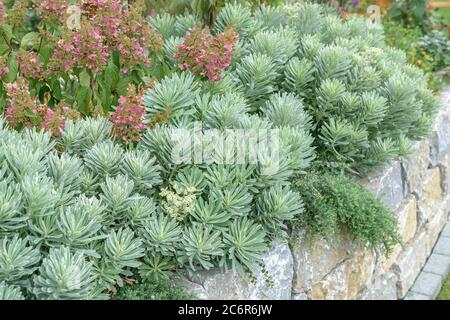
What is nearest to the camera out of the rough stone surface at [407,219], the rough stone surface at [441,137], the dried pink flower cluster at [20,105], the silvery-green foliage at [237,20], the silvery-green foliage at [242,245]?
the silvery-green foliage at [242,245]

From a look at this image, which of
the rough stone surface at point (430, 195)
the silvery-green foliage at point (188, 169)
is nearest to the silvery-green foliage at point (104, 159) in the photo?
the silvery-green foliage at point (188, 169)

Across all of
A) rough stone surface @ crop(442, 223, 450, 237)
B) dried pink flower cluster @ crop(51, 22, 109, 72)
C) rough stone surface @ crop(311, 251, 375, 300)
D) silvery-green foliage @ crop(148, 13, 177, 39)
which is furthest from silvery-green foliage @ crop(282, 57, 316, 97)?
rough stone surface @ crop(442, 223, 450, 237)

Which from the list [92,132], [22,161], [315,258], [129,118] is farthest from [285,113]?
[22,161]

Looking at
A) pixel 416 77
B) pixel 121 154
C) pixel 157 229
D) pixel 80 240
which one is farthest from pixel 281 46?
pixel 80 240

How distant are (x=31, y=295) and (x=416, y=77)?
262cm

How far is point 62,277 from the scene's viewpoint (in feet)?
6.29

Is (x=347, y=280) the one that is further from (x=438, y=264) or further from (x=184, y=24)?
(x=184, y=24)

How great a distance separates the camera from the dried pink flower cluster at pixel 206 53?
279 cm

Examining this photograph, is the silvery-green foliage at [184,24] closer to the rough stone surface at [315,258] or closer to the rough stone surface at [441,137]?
the rough stone surface at [315,258]

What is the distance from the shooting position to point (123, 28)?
2.92m

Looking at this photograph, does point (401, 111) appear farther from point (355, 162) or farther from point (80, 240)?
point (80, 240)

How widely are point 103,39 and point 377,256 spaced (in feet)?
5.54

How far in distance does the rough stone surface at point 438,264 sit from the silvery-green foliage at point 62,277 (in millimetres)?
2517

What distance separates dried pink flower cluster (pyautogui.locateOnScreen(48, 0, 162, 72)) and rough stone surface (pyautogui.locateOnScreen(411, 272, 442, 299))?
2.00 meters
